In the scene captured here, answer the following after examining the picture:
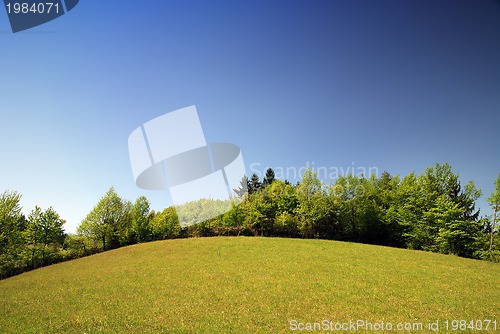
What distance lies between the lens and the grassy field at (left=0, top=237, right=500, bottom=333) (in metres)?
12.3

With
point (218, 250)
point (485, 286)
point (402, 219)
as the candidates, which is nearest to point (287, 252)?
point (218, 250)

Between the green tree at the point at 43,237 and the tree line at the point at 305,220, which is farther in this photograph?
the green tree at the point at 43,237

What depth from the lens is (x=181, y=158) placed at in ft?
44.0

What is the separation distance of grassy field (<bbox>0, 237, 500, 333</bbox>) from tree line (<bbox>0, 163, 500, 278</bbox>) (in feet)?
43.0

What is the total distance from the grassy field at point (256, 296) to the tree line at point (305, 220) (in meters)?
13.1

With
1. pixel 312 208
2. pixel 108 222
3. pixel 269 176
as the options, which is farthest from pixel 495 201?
pixel 108 222

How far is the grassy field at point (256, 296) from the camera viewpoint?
40.5 feet

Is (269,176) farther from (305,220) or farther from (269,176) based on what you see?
(305,220)

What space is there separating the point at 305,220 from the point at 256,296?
37632 mm

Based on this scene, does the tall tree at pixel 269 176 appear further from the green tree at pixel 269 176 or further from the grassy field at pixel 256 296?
the grassy field at pixel 256 296

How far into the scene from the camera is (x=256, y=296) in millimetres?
16016

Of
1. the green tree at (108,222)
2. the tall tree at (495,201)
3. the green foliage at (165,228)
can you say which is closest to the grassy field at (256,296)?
the tall tree at (495,201)

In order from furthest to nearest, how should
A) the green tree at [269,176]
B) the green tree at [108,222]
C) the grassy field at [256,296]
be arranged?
the green tree at [269,176], the green tree at [108,222], the grassy field at [256,296]

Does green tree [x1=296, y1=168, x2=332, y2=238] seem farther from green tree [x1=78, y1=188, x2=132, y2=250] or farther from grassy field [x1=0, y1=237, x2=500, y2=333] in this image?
green tree [x1=78, y1=188, x2=132, y2=250]
